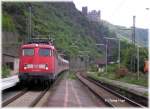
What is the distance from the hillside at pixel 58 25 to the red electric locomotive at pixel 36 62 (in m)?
43.3

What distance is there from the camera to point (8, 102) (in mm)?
20250

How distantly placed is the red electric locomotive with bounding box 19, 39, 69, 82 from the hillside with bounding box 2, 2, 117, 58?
4333 cm

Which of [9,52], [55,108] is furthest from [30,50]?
[9,52]

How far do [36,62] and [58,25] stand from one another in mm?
105262

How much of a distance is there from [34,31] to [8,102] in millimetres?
66727

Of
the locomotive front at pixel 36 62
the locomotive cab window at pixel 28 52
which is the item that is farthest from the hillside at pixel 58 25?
the locomotive front at pixel 36 62

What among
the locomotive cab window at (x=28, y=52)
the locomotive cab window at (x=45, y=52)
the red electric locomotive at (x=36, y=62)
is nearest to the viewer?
the red electric locomotive at (x=36, y=62)

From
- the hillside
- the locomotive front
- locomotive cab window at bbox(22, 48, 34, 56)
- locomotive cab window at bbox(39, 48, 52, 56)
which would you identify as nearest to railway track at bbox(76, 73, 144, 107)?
the locomotive front

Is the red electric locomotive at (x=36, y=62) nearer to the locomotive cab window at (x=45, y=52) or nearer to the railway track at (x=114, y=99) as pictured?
the locomotive cab window at (x=45, y=52)

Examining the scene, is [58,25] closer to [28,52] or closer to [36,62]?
[28,52]

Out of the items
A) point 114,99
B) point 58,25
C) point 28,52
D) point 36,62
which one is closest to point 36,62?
point 36,62

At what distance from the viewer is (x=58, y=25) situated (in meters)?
133

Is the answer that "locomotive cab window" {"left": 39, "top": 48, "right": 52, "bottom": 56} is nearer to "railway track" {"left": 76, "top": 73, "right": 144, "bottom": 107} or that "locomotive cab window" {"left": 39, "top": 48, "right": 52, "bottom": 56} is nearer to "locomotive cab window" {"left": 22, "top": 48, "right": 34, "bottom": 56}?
"locomotive cab window" {"left": 22, "top": 48, "right": 34, "bottom": 56}

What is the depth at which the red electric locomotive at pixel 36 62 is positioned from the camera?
27609 mm
